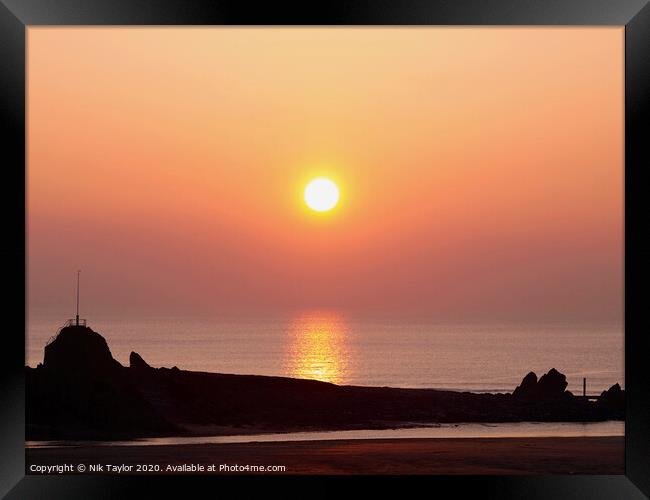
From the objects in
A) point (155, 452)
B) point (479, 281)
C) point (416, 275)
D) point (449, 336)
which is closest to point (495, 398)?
point (479, 281)

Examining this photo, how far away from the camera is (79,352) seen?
13.4 m

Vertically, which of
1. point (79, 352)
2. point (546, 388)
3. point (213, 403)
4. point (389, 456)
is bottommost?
point (213, 403)

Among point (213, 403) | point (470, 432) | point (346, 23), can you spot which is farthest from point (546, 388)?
point (346, 23)

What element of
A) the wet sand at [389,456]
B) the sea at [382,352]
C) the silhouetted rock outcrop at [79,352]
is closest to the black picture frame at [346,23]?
the wet sand at [389,456]

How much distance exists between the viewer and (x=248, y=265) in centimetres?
2973

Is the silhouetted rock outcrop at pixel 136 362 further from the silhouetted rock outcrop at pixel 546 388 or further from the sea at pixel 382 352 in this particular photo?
the silhouetted rock outcrop at pixel 546 388

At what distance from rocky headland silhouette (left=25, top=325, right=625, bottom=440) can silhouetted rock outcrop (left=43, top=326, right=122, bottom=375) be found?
0.02 m

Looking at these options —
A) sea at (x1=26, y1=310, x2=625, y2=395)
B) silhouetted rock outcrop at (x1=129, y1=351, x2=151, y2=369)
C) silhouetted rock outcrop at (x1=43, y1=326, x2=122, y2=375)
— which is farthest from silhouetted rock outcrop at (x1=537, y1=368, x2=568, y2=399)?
silhouetted rock outcrop at (x1=43, y1=326, x2=122, y2=375)

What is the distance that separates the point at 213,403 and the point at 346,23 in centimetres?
1397

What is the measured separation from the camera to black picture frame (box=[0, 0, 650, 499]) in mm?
4305

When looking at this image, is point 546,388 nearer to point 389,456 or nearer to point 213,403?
point 213,403

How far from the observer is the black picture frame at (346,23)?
4.30 meters

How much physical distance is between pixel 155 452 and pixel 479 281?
18186 mm

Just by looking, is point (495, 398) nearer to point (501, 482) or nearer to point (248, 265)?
point (248, 265)
